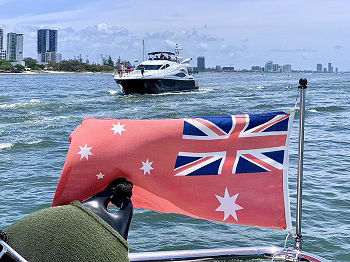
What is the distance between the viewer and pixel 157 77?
35.5 m

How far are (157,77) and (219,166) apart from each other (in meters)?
32.5

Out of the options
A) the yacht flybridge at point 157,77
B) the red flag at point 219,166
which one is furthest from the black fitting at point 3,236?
the yacht flybridge at point 157,77

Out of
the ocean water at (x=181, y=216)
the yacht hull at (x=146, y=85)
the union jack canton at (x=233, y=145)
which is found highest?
the yacht hull at (x=146, y=85)

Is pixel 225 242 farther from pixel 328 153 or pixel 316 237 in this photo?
pixel 328 153

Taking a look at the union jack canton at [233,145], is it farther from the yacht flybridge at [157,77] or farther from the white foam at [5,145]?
the yacht flybridge at [157,77]

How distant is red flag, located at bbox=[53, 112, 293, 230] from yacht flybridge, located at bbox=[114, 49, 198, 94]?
3132 centimetres

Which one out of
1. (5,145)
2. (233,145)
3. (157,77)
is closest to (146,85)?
(157,77)

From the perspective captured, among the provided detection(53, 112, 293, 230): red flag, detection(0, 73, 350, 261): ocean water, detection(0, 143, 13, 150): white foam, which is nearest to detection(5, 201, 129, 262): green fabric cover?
detection(53, 112, 293, 230): red flag

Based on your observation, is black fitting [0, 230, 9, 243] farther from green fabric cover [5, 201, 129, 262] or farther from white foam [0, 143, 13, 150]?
white foam [0, 143, 13, 150]

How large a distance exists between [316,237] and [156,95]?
96.2ft

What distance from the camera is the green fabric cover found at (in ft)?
4.94

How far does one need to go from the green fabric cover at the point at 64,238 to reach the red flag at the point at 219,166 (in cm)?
162

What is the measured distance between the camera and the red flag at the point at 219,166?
332 centimetres

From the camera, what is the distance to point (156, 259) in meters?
3.04
